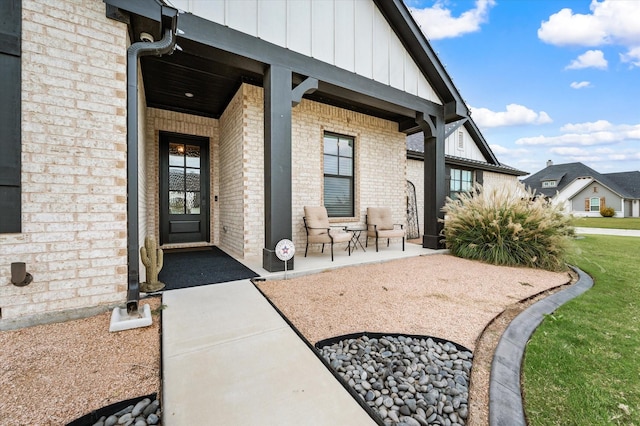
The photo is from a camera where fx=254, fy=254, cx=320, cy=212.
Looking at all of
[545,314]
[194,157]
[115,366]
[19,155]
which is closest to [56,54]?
[19,155]

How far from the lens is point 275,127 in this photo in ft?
11.5

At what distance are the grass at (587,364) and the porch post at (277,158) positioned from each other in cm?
277

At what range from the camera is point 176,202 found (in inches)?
221

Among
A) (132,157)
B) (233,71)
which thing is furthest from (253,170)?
(132,157)

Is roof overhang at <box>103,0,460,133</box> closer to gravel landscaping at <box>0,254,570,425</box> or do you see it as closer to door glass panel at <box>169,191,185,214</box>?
door glass panel at <box>169,191,185,214</box>

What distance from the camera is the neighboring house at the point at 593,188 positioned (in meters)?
22.8

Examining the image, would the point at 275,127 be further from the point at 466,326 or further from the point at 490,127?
the point at 490,127

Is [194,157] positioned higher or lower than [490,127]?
lower

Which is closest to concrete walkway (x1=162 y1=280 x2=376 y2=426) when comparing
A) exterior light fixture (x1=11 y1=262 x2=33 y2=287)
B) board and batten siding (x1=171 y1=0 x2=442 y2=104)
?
exterior light fixture (x1=11 y1=262 x2=33 y2=287)

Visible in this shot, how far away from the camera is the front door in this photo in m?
5.49

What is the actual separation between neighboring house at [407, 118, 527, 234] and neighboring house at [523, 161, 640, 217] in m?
15.2

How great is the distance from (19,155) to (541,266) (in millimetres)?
6623

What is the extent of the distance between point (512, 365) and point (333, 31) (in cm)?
476

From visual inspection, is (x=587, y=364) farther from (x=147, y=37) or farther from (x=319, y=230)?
(x=147, y=37)
